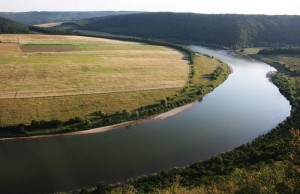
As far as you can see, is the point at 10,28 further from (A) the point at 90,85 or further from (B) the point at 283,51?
(B) the point at 283,51

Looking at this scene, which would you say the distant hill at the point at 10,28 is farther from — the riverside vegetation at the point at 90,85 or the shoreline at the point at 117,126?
the shoreline at the point at 117,126

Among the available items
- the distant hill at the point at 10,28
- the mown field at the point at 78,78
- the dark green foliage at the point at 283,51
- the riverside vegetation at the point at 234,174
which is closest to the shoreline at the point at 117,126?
the mown field at the point at 78,78

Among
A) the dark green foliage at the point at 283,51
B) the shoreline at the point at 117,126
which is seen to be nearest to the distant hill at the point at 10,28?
the dark green foliage at the point at 283,51

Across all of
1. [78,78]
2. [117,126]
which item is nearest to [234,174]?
[117,126]

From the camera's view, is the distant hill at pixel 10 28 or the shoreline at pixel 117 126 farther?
the distant hill at pixel 10 28

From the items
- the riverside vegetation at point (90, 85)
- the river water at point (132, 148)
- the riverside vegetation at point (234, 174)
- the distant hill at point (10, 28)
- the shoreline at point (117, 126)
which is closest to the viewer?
the riverside vegetation at point (234, 174)

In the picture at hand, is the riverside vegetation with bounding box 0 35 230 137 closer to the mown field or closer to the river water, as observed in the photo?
the mown field

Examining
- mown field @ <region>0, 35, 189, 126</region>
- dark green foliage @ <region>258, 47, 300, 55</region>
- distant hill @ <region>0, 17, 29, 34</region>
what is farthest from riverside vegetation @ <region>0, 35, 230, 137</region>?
dark green foliage @ <region>258, 47, 300, 55</region>

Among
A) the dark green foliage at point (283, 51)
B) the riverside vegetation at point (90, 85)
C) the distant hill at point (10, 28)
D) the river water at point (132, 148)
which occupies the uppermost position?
the distant hill at point (10, 28)

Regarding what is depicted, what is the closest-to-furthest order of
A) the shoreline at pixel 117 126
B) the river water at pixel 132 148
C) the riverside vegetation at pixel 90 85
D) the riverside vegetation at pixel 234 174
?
the riverside vegetation at pixel 234 174, the river water at pixel 132 148, the shoreline at pixel 117 126, the riverside vegetation at pixel 90 85

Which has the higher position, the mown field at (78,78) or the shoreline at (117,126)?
the mown field at (78,78)
